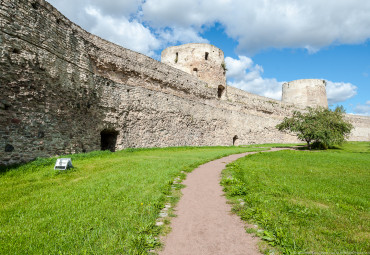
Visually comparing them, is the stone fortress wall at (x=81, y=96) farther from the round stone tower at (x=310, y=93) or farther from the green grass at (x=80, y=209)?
the round stone tower at (x=310, y=93)

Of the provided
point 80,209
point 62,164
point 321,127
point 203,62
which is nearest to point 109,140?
point 62,164

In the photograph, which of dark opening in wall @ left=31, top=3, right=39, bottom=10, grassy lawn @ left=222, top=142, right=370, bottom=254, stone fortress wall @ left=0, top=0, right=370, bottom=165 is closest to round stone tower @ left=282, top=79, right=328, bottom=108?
stone fortress wall @ left=0, top=0, right=370, bottom=165

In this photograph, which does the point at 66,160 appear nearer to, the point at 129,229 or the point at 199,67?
the point at 129,229

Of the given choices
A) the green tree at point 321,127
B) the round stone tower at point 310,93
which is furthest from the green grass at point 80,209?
the round stone tower at point 310,93

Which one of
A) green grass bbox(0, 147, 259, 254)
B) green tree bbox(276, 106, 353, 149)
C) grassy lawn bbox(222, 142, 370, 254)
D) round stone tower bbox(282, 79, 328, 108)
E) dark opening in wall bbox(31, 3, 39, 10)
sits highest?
round stone tower bbox(282, 79, 328, 108)

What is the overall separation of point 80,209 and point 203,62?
1059 inches

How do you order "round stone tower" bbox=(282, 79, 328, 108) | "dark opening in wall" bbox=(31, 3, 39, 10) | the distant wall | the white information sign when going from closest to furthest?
the white information sign
"dark opening in wall" bbox=(31, 3, 39, 10)
the distant wall
"round stone tower" bbox=(282, 79, 328, 108)

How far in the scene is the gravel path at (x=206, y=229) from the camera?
318cm

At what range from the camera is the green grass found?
3.21 m

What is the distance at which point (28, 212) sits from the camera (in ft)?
14.3

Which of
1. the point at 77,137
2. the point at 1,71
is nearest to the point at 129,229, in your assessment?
the point at 1,71

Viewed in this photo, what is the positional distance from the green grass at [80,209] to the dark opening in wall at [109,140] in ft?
20.5

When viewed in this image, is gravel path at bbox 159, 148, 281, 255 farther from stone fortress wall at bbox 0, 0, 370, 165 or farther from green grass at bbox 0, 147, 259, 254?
stone fortress wall at bbox 0, 0, 370, 165

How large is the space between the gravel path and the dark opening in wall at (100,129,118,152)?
9.72 meters
